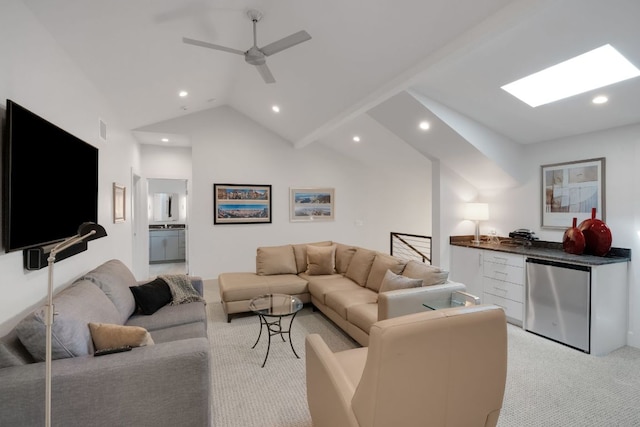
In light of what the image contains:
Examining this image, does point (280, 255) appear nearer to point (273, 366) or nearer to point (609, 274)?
point (273, 366)

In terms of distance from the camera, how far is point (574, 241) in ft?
10.9

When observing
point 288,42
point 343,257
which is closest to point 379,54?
point 288,42

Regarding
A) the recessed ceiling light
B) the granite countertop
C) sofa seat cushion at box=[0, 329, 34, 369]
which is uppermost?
the recessed ceiling light

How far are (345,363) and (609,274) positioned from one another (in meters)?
2.92

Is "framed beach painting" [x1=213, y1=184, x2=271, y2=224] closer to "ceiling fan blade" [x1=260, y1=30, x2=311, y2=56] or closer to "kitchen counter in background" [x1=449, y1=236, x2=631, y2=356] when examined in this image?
"ceiling fan blade" [x1=260, y1=30, x2=311, y2=56]

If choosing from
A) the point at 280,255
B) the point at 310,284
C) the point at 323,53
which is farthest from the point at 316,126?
the point at 310,284

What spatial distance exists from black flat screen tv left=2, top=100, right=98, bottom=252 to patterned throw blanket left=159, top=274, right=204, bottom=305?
1.01 metres

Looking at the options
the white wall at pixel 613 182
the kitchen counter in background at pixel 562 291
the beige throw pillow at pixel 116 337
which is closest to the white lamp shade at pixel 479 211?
the white wall at pixel 613 182

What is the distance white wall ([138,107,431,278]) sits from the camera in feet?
18.8

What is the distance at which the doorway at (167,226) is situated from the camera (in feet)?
24.1

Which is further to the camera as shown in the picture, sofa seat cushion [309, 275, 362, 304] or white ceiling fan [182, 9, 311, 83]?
sofa seat cushion [309, 275, 362, 304]

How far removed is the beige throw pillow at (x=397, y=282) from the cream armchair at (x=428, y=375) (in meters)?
1.39

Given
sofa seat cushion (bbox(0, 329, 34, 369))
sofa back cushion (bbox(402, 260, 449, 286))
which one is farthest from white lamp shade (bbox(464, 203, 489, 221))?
sofa seat cushion (bbox(0, 329, 34, 369))

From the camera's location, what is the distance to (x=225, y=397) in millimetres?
2293
